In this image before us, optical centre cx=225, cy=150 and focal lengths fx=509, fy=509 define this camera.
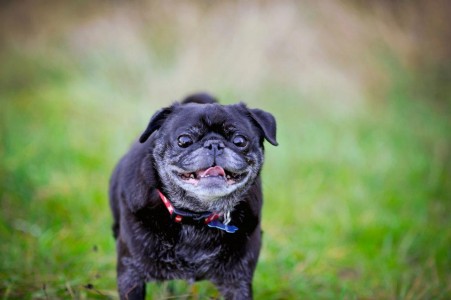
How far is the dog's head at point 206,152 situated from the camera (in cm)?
296

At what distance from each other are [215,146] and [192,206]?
1.51ft

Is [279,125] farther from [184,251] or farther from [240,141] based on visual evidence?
[184,251]

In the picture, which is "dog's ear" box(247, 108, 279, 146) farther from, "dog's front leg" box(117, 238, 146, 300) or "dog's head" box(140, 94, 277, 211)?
"dog's front leg" box(117, 238, 146, 300)

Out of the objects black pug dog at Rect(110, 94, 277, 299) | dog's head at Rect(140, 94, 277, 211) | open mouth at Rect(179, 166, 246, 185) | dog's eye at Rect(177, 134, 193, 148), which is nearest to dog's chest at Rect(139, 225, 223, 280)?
black pug dog at Rect(110, 94, 277, 299)

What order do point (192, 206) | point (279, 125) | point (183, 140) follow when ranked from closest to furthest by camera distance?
1. point (183, 140)
2. point (192, 206)
3. point (279, 125)

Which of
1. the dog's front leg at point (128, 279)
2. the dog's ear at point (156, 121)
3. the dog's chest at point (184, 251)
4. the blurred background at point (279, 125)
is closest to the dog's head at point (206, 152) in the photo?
the dog's ear at point (156, 121)

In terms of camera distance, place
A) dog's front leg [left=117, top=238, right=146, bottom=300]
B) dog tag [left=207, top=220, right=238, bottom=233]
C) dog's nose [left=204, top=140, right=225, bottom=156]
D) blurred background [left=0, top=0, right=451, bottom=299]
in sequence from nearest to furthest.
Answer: dog's nose [left=204, top=140, right=225, bottom=156] < dog tag [left=207, top=220, right=238, bottom=233] < dog's front leg [left=117, top=238, right=146, bottom=300] < blurred background [left=0, top=0, right=451, bottom=299]

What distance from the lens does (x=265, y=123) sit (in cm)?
319

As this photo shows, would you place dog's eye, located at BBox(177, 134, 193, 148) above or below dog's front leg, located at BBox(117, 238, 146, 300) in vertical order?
above

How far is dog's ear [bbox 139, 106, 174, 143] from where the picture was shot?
308cm

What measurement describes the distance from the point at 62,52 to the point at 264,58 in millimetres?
3849

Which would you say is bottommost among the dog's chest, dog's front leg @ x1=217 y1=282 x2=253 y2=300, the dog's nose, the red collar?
dog's front leg @ x1=217 y1=282 x2=253 y2=300

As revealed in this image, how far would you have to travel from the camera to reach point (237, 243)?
3.17 meters

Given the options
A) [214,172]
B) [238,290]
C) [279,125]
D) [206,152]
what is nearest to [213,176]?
[214,172]
